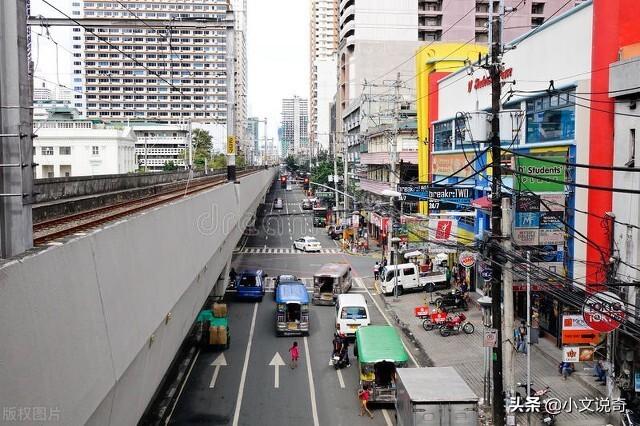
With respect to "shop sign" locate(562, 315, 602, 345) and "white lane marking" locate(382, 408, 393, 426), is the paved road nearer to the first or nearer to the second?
"white lane marking" locate(382, 408, 393, 426)

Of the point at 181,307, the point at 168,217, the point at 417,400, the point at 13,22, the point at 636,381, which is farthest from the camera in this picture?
the point at 636,381

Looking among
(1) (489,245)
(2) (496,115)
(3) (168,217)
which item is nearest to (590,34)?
(2) (496,115)

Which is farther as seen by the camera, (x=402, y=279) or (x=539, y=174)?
(x=402, y=279)

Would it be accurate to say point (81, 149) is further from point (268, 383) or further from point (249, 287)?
point (268, 383)

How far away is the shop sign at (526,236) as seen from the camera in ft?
54.8

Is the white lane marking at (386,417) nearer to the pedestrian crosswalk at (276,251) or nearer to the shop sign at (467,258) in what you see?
the shop sign at (467,258)

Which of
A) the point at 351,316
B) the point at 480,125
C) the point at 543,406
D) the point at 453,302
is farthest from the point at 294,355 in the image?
the point at 480,125

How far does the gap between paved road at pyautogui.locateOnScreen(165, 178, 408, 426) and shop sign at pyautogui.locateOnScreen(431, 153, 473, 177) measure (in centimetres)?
697

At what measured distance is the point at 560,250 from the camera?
1850 centimetres

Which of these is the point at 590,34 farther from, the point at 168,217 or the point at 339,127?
the point at 339,127

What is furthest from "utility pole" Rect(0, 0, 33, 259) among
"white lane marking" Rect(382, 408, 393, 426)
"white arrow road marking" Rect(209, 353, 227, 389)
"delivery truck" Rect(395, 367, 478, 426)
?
"white arrow road marking" Rect(209, 353, 227, 389)

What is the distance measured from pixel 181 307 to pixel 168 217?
184 cm

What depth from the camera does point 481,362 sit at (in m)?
19.7

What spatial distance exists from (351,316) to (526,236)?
27.2 feet
